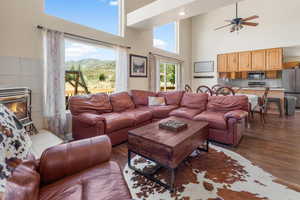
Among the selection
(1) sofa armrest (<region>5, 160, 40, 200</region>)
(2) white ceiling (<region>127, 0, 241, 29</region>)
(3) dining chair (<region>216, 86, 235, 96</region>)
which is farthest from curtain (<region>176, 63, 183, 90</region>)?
(1) sofa armrest (<region>5, 160, 40, 200</region>)

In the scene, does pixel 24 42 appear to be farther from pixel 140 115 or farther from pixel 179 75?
pixel 179 75

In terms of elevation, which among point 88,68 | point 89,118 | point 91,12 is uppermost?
point 91,12

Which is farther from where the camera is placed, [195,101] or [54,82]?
[195,101]

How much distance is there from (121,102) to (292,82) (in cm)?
621

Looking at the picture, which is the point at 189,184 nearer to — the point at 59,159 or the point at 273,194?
the point at 273,194

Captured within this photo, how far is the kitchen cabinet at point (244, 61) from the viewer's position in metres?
6.22

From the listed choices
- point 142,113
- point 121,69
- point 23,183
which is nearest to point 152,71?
point 121,69

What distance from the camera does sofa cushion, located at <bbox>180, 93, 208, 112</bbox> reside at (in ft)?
12.0

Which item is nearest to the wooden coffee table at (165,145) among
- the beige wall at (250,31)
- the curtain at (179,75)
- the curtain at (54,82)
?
the curtain at (54,82)

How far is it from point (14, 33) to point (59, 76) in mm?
887

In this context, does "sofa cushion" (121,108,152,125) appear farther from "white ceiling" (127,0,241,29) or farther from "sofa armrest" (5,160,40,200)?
"white ceiling" (127,0,241,29)

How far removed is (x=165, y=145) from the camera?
64.8 inches

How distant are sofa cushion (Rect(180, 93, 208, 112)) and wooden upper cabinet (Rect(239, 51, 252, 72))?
12.6 feet

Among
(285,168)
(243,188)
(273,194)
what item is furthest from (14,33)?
(285,168)
